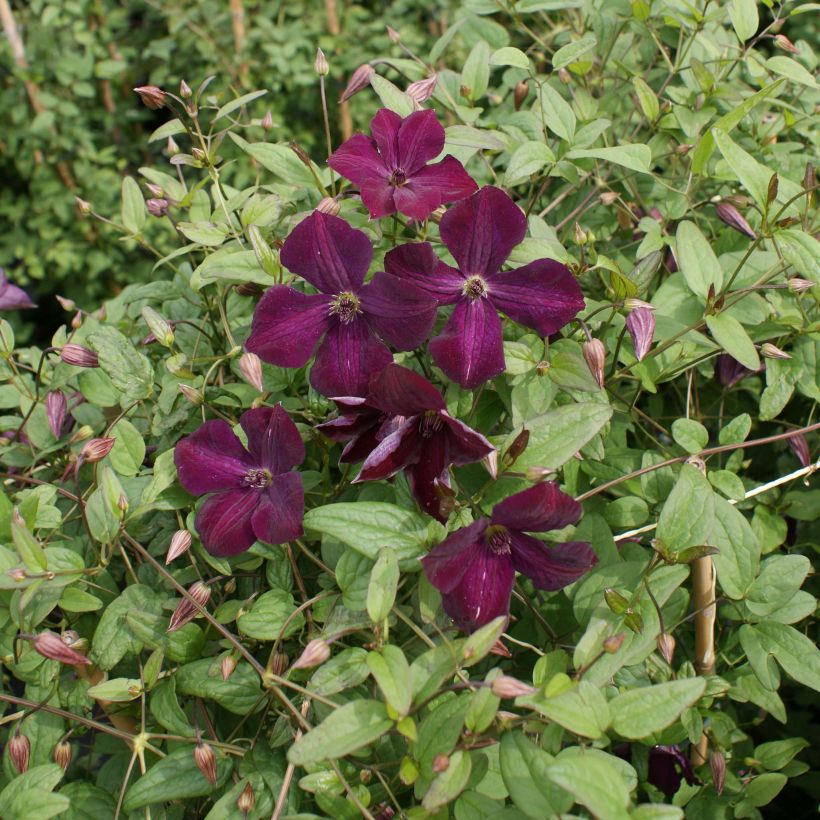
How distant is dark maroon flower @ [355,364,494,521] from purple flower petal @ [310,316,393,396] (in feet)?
0.15

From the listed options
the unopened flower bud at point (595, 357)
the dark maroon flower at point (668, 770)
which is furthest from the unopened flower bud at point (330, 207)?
the dark maroon flower at point (668, 770)

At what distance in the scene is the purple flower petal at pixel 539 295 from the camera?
2.34ft

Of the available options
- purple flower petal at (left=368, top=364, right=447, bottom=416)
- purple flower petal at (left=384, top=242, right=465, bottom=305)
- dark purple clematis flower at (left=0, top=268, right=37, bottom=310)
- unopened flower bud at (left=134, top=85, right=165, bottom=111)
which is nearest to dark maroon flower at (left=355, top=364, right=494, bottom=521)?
purple flower petal at (left=368, top=364, right=447, bottom=416)

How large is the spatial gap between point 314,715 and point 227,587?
0.16m

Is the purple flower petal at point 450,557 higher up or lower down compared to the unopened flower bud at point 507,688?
higher up

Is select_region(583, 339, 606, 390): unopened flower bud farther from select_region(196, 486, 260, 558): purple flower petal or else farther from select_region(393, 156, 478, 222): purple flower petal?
select_region(196, 486, 260, 558): purple flower petal

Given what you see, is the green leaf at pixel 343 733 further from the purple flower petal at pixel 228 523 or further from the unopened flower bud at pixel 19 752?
the unopened flower bud at pixel 19 752

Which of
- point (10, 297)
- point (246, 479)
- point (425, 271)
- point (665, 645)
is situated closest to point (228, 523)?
point (246, 479)

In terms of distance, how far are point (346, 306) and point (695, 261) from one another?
32cm

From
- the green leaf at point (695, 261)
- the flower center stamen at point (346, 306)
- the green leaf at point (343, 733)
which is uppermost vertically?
the green leaf at point (695, 261)

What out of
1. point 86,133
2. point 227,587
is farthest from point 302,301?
point 86,133

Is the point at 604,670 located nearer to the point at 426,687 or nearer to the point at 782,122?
the point at 426,687

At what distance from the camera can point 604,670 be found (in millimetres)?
650

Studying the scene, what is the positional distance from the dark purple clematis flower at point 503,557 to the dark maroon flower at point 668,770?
332mm
